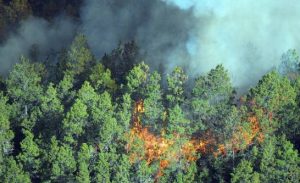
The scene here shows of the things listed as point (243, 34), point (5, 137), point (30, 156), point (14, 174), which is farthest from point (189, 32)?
point (14, 174)

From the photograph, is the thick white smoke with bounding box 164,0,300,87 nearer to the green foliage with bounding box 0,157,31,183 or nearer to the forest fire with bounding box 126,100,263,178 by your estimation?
the forest fire with bounding box 126,100,263,178

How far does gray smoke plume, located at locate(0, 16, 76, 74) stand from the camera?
354ft

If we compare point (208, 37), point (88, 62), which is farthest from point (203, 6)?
point (88, 62)

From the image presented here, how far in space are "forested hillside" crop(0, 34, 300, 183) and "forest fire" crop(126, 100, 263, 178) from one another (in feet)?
0.28

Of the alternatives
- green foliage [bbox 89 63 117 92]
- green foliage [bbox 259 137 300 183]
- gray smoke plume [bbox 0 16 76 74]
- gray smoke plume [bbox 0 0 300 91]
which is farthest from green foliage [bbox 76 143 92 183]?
gray smoke plume [bbox 0 16 76 74]

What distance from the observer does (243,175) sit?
219 feet

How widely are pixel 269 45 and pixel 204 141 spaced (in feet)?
108

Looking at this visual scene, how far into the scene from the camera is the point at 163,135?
70.8 metres

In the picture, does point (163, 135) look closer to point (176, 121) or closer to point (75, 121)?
point (176, 121)

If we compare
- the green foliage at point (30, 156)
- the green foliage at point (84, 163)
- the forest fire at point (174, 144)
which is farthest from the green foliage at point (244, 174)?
the green foliage at point (30, 156)

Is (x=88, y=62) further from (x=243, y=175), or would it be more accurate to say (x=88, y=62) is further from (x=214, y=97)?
(x=243, y=175)

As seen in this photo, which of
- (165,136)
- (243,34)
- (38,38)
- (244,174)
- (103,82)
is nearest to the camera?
(244,174)

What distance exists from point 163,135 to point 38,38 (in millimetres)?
48567

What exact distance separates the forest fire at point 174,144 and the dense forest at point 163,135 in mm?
85
